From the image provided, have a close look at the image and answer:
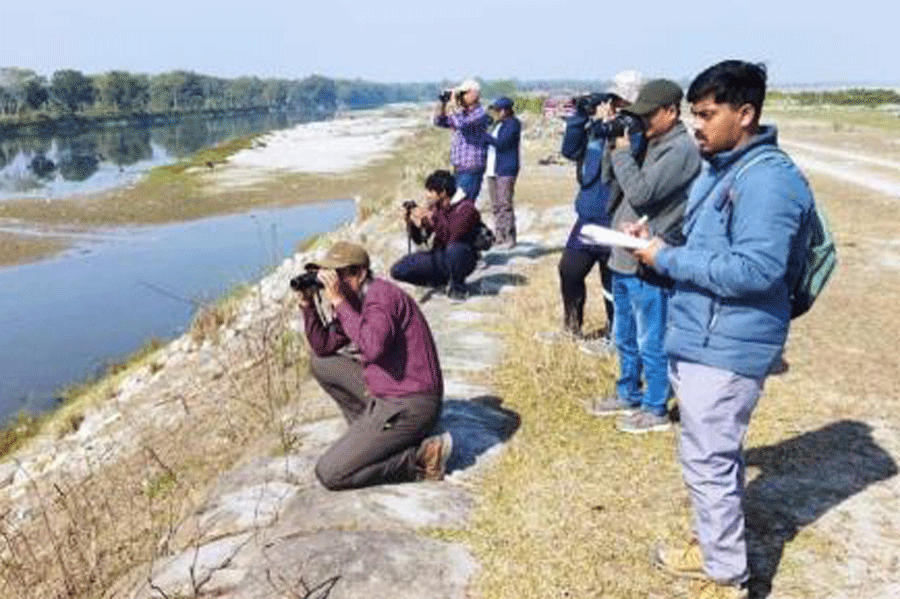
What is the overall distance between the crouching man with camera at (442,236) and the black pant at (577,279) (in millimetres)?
1667

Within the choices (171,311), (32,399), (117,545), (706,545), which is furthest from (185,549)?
(171,311)

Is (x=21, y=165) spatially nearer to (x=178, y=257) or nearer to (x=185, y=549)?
(x=178, y=257)

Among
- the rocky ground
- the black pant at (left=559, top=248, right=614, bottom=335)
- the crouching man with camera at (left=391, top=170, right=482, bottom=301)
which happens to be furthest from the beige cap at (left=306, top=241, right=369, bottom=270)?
the crouching man with camera at (left=391, top=170, right=482, bottom=301)

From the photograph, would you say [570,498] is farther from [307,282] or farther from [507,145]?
[507,145]

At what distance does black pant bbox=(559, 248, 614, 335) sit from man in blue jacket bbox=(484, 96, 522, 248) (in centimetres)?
373

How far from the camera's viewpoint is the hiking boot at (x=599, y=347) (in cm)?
776

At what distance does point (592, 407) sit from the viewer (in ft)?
21.6

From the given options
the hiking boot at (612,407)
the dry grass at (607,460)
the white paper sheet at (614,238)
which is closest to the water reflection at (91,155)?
the dry grass at (607,460)

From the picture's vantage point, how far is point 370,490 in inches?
206

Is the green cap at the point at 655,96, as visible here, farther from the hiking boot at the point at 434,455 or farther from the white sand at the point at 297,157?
the white sand at the point at 297,157

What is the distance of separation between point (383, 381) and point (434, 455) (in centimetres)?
58

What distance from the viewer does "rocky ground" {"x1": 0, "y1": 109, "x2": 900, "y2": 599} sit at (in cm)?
445

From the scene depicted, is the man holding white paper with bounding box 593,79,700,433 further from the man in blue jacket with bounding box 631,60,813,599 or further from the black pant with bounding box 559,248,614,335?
the man in blue jacket with bounding box 631,60,813,599

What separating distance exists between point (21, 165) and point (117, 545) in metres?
70.1
